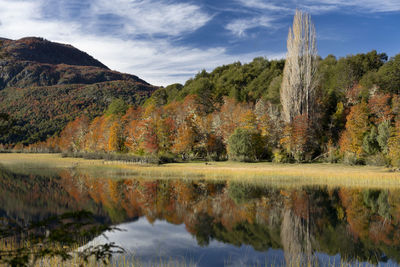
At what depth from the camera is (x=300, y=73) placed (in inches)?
2330

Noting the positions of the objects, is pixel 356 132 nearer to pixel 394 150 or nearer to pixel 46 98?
pixel 394 150

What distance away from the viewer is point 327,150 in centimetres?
5478

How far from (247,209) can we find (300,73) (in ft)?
144

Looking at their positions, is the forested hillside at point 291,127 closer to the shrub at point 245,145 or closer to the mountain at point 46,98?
the shrub at point 245,145

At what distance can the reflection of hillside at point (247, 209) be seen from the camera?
1465 centimetres

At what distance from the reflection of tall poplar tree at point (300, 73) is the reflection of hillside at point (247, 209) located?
29.7m

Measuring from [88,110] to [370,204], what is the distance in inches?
5064

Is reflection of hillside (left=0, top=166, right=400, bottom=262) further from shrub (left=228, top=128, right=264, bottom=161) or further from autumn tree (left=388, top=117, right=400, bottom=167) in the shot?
shrub (left=228, top=128, right=264, bottom=161)

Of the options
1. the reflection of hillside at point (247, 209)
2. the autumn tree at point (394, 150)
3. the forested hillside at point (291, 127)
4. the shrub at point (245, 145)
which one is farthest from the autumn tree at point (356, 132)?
the reflection of hillside at point (247, 209)

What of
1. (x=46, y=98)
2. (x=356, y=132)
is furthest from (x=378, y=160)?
(x=46, y=98)

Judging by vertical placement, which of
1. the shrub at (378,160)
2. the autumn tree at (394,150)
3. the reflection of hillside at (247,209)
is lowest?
the reflection of hillside at (247,209)

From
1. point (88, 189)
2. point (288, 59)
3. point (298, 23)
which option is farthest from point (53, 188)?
point (298, 23)

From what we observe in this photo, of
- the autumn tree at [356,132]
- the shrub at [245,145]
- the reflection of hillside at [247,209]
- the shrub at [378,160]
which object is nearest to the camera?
the reflection of hillside at [247,209]

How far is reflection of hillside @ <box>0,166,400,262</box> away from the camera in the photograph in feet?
48.1
